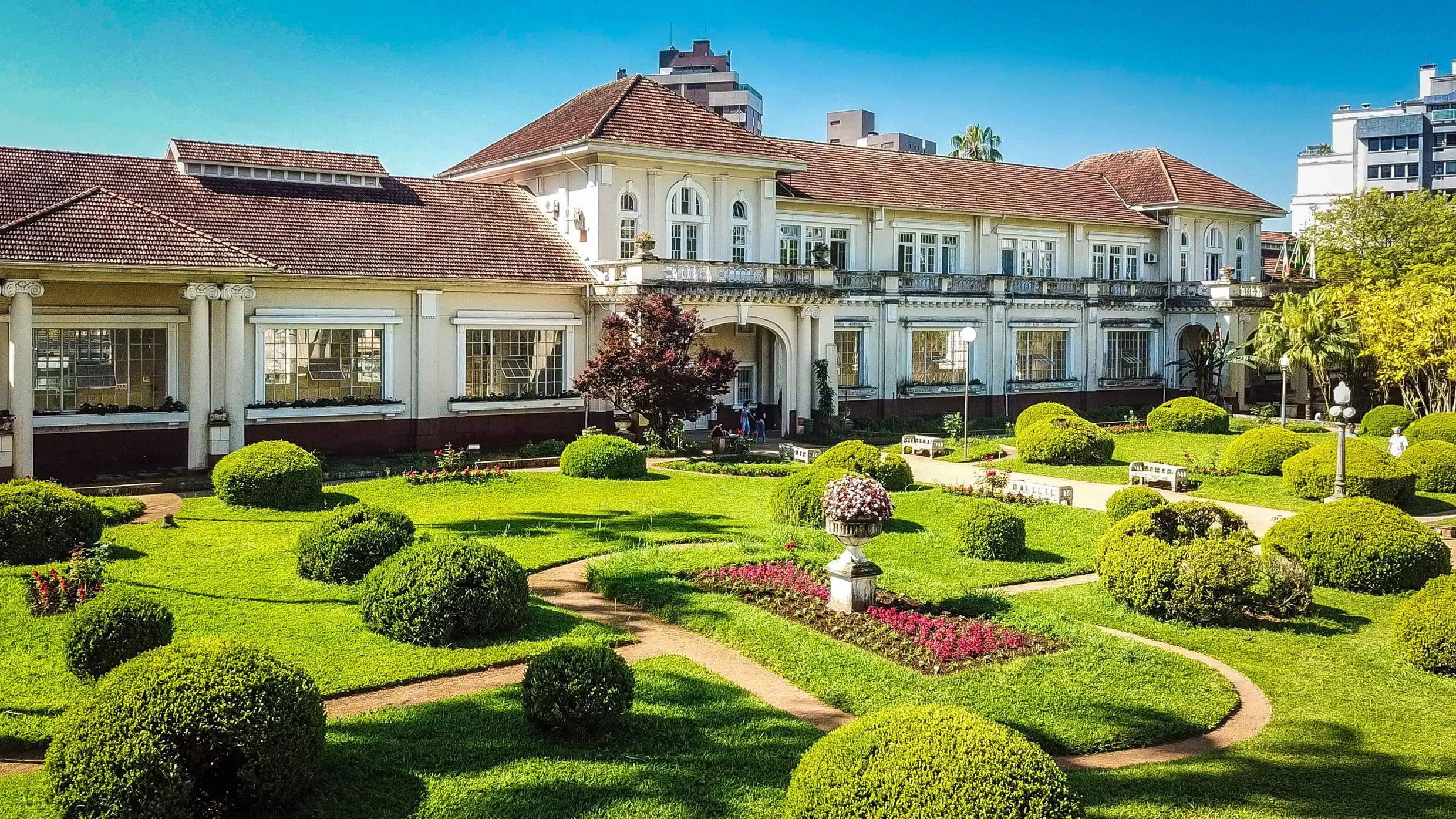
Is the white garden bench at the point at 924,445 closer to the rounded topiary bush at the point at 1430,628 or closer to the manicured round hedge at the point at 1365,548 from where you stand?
the manicured round hedge at the point at 1365,548

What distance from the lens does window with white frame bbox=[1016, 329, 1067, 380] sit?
42156 mm

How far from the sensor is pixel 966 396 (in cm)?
2894

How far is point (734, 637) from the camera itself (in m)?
13.0

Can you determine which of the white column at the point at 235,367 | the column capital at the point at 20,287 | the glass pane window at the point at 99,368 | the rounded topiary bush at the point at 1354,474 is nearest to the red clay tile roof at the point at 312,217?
the white column at the point at 235,367

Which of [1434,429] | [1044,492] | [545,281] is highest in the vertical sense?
[545,281]

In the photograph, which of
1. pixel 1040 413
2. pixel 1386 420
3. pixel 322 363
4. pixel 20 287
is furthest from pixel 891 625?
pixel 1386 420

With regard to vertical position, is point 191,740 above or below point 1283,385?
below

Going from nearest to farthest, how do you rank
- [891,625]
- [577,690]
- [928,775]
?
1. [928,775]
2. [577,690]
3. [891,625]

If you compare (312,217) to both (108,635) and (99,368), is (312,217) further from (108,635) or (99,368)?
(108,635)

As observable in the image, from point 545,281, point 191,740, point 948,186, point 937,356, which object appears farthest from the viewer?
point 948,186

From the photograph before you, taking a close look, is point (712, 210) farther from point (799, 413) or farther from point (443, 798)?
point (443, 798)

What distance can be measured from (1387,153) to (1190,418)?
59216 millimetres

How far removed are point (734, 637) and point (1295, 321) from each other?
105 feet

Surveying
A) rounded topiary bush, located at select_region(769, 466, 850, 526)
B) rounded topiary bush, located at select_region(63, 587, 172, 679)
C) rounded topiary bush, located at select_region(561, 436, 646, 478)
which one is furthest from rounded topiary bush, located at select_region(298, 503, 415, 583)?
rounded topiary bush, located at select_region(561, 436, 646, 478)
